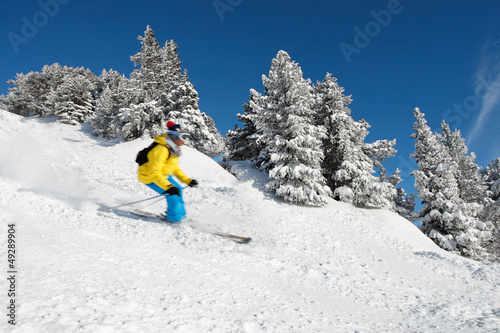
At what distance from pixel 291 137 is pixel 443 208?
44.1ft

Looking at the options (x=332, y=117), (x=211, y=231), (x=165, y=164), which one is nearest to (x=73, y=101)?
(x=332, y=117)

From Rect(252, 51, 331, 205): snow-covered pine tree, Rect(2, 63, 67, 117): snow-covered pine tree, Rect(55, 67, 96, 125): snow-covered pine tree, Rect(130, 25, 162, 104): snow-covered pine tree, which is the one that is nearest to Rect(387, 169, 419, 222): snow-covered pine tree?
Rect(252, 51, 331, 205): snow-covered pine tree

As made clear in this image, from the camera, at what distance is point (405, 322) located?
4402 millimetres

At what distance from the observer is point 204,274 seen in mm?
4973

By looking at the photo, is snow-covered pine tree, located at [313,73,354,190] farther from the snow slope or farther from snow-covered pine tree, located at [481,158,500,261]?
snow-covered pine tree, located at [481,158,500,261]

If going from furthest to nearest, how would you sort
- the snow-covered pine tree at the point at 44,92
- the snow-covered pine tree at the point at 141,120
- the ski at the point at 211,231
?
the snow-covered pine tree at the point at 44,92 < the snow-covered pine tree at the point at 141,120 < the ski at the point at 211,231

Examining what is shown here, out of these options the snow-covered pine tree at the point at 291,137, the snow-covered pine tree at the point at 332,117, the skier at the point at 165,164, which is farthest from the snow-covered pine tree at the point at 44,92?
the skier at the point at 165,164

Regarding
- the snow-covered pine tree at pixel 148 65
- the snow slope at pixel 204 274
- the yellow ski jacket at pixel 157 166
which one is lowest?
the snow slope at pixel 204 274

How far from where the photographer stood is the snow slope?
3.23 m

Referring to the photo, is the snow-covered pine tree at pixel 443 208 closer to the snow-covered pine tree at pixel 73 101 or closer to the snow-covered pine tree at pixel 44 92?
the snow-covered pine tree at pixel 73 101

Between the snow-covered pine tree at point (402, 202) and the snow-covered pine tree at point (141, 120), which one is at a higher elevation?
the snow-covered pine tree at point (402, 202)

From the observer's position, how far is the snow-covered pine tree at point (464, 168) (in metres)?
26.5

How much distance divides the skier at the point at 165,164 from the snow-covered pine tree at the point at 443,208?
67.1ft

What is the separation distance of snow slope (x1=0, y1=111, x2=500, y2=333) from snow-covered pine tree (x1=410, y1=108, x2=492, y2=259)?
11.3m
